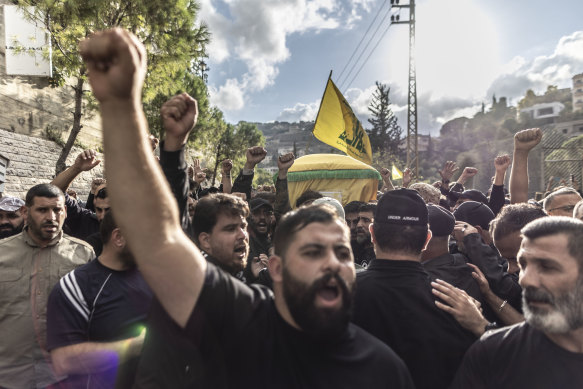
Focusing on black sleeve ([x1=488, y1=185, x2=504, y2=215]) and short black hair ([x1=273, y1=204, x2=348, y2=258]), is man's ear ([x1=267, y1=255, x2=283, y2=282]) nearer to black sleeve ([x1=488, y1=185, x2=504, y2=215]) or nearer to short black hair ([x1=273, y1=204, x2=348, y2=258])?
short black hair ([x1=273, y1=204, x2=348, y2=258])

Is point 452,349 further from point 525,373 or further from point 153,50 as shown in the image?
point 153,50

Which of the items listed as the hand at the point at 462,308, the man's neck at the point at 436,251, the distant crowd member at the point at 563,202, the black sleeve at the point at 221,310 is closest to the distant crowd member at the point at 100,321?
the black sleeve at the point at 221,310

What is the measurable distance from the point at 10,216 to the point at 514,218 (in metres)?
4.94

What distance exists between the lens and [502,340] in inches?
63.9

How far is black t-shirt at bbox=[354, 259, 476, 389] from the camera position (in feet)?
5.94

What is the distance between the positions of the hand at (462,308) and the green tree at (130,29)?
943 centimetres

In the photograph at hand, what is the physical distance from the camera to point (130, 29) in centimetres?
935

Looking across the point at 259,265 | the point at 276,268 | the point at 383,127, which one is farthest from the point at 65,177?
the point at 383,127

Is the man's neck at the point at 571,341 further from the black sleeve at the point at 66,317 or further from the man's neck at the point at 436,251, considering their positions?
the black sleeve at the point at 66,317

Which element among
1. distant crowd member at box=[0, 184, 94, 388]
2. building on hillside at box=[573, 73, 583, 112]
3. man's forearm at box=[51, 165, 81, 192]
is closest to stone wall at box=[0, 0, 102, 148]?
man's forearm at box=[51, 165, 81, 192]

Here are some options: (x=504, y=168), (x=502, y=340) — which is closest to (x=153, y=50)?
(x=504, y=168)

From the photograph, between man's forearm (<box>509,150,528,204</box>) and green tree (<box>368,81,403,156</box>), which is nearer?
man's forearm (<box>509,150,528,204</box>)

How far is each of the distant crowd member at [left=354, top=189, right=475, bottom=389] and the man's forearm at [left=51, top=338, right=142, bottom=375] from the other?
1.28 metres

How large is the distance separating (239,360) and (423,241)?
1.28 metres
